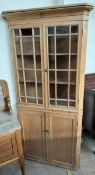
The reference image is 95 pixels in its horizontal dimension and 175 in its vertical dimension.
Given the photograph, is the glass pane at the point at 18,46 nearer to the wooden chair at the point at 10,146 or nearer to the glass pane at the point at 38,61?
the glass pane at the point at 38,61

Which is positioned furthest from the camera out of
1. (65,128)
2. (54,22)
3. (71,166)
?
(71,166)

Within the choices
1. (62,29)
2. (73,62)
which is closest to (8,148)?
(73,62)

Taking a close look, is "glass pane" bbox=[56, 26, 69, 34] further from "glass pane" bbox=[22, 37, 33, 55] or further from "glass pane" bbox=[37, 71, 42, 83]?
"glass pane" bbox=[37, 71, 42, 83]

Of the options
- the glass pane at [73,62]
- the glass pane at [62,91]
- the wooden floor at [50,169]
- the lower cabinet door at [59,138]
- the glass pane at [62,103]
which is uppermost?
the glass pane at [73,62]

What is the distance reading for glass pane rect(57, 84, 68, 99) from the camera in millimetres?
1976

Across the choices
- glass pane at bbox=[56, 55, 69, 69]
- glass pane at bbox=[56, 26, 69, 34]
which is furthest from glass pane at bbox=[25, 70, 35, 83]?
glass pane at bbox=[56, 26, 69, 34]

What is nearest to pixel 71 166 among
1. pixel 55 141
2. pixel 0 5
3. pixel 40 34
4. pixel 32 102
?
pixel 55 141

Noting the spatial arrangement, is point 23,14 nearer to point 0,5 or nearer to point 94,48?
point 0,5

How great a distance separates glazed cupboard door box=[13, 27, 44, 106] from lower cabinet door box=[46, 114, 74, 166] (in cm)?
29

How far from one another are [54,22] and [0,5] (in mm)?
680

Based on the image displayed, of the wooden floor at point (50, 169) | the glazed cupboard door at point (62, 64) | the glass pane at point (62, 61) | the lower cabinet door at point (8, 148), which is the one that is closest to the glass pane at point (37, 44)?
the glazed cupboard door at point (62, 64)

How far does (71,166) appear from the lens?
2238 mm

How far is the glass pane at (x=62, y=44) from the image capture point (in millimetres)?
1768

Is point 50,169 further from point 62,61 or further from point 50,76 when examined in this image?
point 62,61
